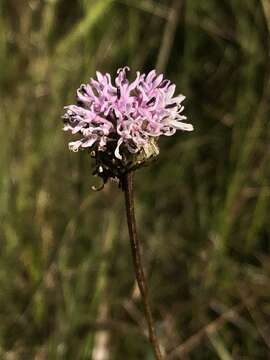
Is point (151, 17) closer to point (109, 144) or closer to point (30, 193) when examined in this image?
point (30, 193)

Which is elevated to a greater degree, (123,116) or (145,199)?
(123,116)

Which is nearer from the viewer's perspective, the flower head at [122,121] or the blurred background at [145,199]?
the flower head at [122,121]

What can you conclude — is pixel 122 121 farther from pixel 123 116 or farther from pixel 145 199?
pixel 145 199

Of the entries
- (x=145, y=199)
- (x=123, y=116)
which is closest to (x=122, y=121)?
(x=123, y=116)

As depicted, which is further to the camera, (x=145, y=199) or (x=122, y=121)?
(x=145, y=199)

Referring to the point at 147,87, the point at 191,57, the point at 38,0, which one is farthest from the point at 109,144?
the point at 38,0

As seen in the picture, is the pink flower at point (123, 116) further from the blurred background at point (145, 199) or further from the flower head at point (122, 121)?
the blurred background at point (145, 199)

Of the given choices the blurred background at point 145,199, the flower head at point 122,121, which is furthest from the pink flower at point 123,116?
the blurred background at point 145,199
